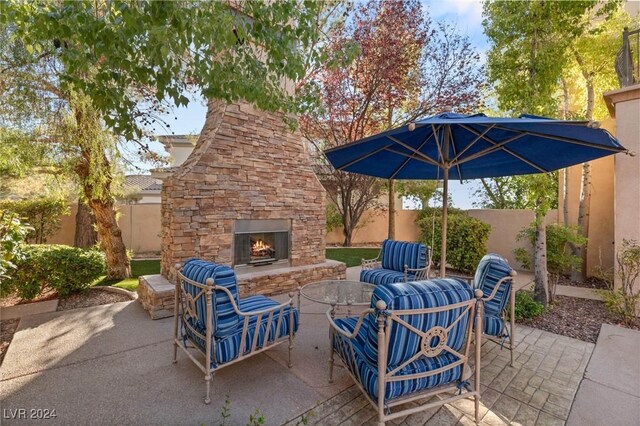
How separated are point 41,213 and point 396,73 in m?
11.8

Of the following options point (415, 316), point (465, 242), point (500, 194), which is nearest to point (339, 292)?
point (415, 316)

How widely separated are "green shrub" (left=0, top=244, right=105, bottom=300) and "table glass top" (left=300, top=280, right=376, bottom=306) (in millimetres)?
4374

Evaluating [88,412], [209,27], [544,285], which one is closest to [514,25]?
[544,285]

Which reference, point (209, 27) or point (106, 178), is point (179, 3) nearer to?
point (209, 27)

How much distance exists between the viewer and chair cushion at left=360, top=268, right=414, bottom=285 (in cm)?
522

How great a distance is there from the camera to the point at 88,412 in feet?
8.11

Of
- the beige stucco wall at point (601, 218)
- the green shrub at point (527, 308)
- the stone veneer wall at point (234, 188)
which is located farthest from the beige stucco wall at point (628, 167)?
the stone veneer wall at point (234, 188)

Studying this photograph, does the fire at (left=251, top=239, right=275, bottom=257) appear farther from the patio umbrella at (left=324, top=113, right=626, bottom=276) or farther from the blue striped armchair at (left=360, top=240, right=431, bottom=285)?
the patio umbrella at (left=324, top=113, right=626, bottom=276)

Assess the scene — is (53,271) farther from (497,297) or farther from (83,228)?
(497,297)

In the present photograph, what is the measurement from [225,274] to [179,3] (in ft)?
7.54

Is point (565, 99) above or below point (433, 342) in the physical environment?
above

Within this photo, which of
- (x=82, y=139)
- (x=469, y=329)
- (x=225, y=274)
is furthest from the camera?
(x=82, y=139)

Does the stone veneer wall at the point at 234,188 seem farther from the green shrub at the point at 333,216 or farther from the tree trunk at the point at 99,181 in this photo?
the green shrub at the point at 333,216

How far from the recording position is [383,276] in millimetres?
5355
